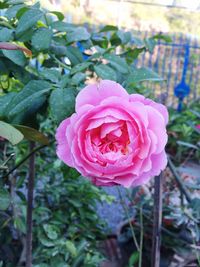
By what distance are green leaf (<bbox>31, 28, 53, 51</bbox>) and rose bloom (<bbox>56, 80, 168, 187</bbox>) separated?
0.29 meters

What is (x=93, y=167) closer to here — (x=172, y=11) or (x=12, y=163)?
(x=12, y=163)

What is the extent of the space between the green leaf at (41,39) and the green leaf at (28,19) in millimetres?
29

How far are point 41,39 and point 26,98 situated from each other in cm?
20

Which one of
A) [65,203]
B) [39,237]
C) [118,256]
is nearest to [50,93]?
[39,237]

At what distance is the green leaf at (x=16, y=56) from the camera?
0.91 metres

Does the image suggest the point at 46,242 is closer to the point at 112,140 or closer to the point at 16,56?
the point at 16,56

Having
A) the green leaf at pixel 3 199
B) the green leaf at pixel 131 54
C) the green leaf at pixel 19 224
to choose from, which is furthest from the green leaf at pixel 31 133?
the green leaf at pixel 19 224

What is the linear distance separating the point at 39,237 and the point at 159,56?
675 cm

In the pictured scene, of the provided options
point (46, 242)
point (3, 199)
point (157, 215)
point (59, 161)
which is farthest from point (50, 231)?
point (3, 199)

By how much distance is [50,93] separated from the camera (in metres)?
0.81

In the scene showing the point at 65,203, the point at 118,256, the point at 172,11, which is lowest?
the point at 172,11

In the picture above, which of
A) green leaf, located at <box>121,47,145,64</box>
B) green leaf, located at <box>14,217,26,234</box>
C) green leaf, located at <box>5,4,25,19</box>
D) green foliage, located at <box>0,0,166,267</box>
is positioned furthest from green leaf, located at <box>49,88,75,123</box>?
green leaf, located at <box>14,217,26,234</box>

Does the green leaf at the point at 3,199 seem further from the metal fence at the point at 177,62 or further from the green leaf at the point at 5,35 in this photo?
the metal fence at the point at 177,62

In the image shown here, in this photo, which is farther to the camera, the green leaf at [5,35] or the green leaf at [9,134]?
the green leaf at [5,35]
